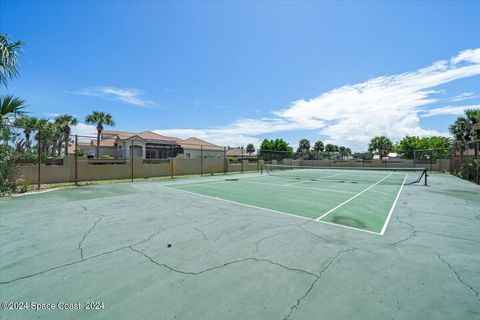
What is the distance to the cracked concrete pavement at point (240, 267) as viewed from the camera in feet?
8.07

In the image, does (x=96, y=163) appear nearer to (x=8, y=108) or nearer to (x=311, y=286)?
(x=8, y=108)

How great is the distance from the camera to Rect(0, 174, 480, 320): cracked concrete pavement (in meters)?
2.46

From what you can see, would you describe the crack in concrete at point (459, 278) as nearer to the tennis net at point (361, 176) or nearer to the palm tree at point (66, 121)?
the tennis net at point (361, 176)

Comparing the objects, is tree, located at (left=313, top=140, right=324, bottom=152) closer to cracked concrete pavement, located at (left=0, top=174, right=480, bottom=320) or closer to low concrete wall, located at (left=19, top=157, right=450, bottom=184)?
low concrete wall, located at (left=19, top=157, right=450, bottom=184)

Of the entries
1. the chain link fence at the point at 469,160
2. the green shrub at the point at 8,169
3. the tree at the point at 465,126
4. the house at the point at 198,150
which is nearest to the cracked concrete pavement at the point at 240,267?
the green shrub at the point at 8,169

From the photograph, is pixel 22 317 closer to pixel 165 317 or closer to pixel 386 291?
pixel 165 317

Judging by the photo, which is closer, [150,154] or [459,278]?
[459,278]

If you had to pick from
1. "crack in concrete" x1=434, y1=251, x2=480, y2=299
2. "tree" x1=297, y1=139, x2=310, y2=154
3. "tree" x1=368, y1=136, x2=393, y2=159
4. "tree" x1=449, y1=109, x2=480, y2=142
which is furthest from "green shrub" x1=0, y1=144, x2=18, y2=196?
"tree" x1=297, y1=139, x2=310, y2=154

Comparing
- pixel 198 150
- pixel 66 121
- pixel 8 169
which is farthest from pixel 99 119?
pixel 8 169

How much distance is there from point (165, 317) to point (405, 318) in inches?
95.0

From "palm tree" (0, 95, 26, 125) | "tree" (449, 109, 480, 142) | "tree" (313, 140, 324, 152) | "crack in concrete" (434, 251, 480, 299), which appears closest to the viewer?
"crack in concrete" (434, 251, 480, 299)

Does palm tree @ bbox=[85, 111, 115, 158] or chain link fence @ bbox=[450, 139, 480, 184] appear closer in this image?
chain link fence @ bbox=[450, 139, 480, 184]

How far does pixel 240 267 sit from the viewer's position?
337cm

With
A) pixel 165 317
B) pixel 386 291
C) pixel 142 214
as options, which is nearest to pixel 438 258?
pixel 386 291
